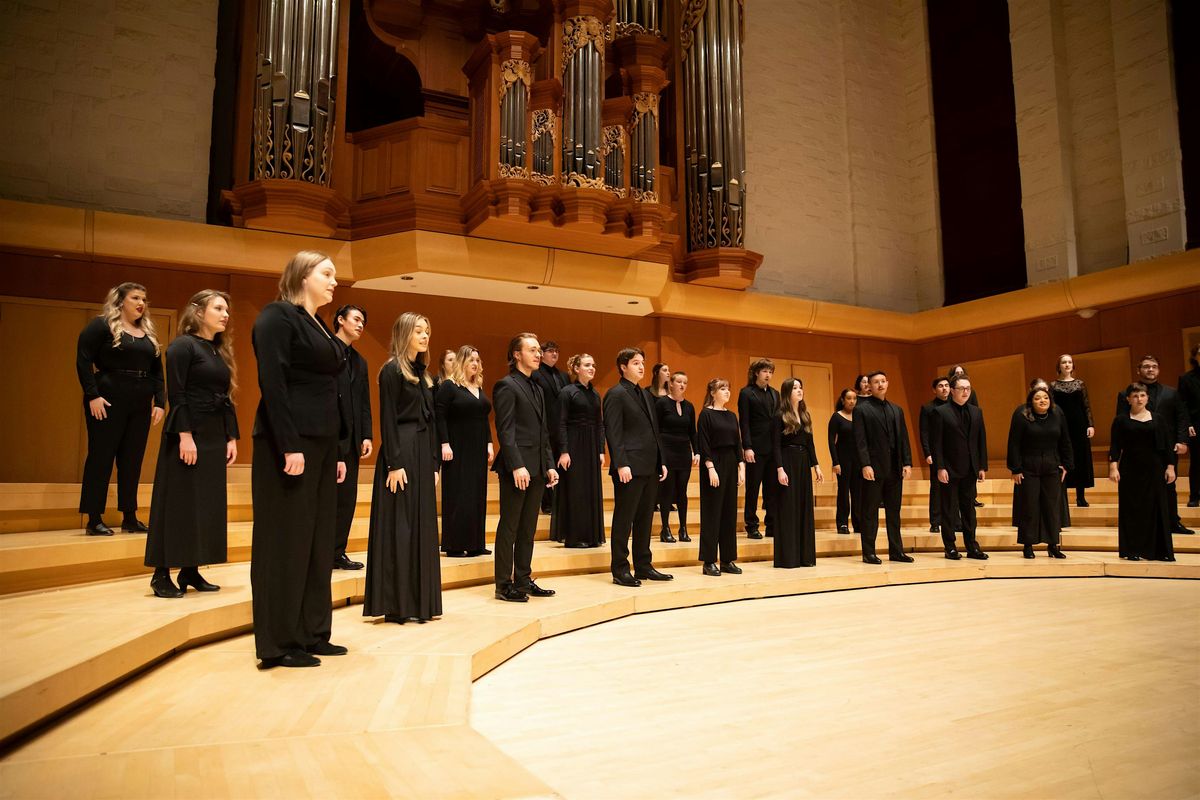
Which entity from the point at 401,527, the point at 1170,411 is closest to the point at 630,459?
the point at 401,527

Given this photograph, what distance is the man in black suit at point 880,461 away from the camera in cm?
546

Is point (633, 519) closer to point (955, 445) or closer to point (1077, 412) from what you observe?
point (955, 445)

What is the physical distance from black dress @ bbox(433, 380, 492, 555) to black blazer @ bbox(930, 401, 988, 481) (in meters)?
3.23

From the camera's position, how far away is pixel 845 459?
20.0 feet

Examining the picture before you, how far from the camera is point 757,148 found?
974 cm

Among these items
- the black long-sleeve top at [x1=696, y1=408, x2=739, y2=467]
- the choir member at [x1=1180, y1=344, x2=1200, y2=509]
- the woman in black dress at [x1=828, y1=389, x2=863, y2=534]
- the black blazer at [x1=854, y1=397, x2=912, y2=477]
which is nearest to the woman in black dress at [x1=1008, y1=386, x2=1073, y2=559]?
the black blazer at [x1=854, y1=397, x2=912, y2=477]

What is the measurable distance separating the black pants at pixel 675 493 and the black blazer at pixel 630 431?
1.30m

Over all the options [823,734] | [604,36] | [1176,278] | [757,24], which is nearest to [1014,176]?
[1176,278]

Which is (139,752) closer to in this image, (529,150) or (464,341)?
(529,150)

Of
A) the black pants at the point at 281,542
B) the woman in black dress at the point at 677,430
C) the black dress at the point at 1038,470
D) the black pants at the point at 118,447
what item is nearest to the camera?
the black pants at the point at 281,542

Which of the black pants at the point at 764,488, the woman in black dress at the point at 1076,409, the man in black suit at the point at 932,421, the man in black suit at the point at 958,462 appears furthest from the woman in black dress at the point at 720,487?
the woman in black dress at the point at 1076,409

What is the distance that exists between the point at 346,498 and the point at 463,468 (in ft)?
3.28

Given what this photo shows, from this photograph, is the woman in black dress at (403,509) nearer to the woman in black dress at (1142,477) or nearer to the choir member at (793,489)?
the choir member at (793,489)

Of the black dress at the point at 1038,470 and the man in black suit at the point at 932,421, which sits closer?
the black dress at the point at 1038,470
